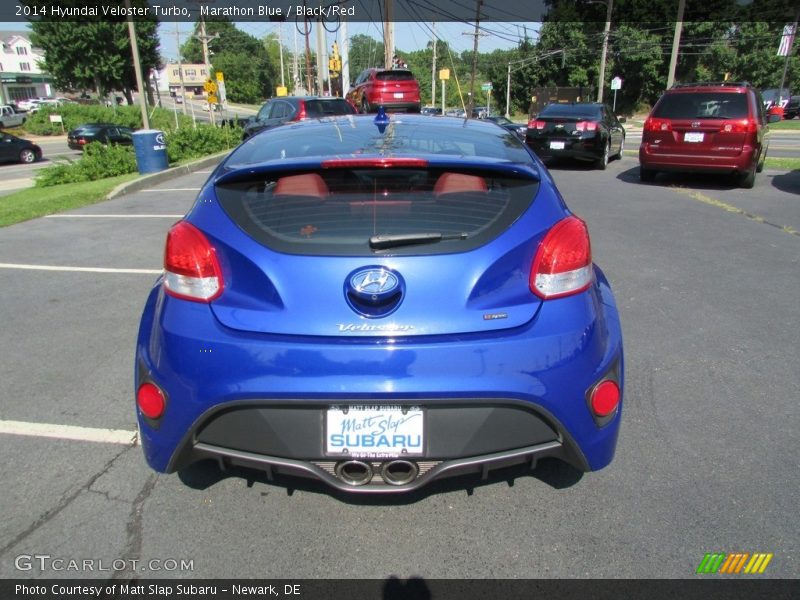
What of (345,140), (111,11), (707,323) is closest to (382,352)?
(345,140)

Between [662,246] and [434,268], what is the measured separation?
5.46 m

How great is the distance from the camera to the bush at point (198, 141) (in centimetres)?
1631

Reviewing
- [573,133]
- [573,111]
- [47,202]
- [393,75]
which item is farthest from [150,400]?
[393,75]

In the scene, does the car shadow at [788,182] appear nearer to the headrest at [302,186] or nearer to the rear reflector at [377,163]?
the rear reflector at [377,163]

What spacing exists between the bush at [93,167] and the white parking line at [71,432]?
1289 cm

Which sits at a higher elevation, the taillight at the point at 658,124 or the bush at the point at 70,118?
the taillight at the point at 658,124

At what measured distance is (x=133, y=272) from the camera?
5887 millimetres

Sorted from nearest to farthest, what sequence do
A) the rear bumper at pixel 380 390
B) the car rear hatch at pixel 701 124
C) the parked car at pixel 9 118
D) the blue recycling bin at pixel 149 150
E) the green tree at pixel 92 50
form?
the rear bumper at pixel 380 390
the car rear hatch at pixel 701 124
the blue recycling bin at pixel 149 150
the parked car at pixel 9 118
the green tree at pixel 92 50

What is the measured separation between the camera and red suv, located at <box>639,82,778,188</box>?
9891mm

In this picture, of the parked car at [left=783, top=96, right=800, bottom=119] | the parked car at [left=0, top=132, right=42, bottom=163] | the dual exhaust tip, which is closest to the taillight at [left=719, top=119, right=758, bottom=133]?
the dual exhaust tip

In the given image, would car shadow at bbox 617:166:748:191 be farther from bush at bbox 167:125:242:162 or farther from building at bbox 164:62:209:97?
building at bbox 164:62:209:97

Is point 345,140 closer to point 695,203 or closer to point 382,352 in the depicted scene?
point 382,352

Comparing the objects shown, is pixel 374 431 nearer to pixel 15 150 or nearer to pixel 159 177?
pixel 159 177
